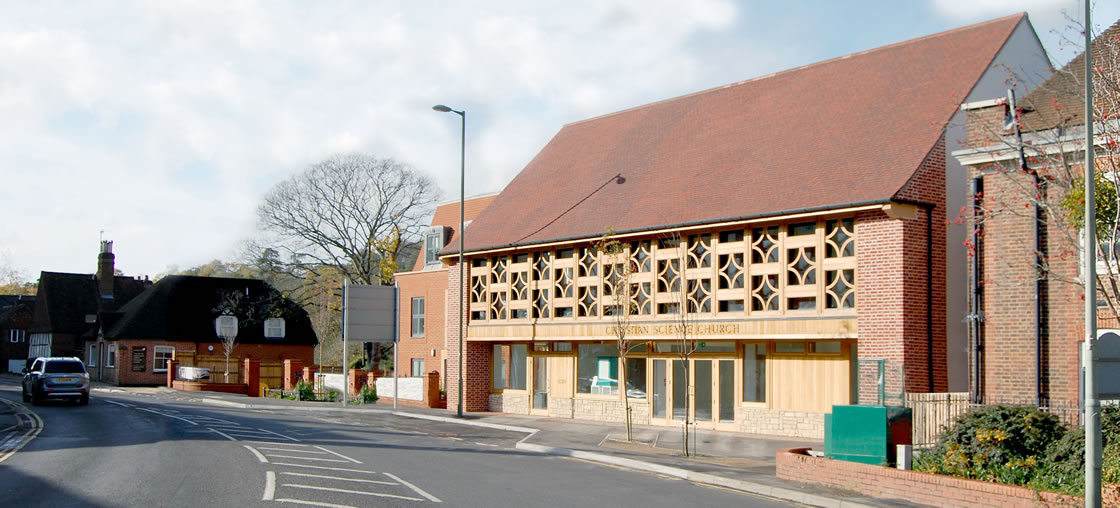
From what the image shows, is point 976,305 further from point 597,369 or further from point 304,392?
point 304,392

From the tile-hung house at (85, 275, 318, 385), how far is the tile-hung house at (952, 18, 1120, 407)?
48249 mm

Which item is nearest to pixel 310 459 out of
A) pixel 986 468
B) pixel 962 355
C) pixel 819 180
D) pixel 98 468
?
pixel 98 468

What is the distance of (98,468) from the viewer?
17.0m

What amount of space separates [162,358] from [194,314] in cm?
368

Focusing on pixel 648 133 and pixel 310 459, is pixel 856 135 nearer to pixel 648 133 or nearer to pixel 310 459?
pixel 648 133

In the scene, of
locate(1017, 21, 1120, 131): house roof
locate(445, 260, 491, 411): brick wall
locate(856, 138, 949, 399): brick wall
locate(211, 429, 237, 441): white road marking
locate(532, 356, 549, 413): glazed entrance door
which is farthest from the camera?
locate(445, 260, 491, 411): brick wall

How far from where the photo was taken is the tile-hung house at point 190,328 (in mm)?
62431

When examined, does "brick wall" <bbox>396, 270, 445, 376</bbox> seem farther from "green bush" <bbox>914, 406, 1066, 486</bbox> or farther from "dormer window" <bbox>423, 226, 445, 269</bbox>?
"green bush" <bbox>914, 406, 1066, 486</bbox>

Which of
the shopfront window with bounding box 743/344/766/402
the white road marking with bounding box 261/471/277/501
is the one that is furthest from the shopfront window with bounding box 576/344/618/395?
A: the white road marking with bounding box 261/471/277/501

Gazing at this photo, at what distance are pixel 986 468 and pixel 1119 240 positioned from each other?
16.1 feet

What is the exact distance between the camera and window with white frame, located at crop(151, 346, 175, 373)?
63.1m

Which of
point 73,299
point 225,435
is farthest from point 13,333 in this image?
point 225,435

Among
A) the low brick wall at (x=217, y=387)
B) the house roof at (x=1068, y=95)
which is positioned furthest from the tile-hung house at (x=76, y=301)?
the house roof at (x=1068, y=95)

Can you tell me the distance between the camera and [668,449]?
866 inches
